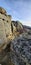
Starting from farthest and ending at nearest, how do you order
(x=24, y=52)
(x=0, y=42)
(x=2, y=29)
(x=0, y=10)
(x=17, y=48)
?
(x=0, y=10) → (x=2, y=29) → (x=0, y=42) → (x=17, y=48) → (x=24, y=52)

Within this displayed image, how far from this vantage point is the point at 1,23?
27.4 m

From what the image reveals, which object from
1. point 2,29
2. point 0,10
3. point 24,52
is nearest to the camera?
point 24,52

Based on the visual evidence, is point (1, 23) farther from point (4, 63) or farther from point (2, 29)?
point (4, 63)

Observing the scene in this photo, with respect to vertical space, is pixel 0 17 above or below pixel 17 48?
above

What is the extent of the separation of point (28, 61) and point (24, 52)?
1.22 m

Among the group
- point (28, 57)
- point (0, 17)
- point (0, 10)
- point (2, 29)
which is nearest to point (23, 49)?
point (28, 57)

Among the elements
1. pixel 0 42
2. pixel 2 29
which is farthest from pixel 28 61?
pixel 2 29

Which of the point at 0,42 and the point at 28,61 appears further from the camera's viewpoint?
the point at 0,42

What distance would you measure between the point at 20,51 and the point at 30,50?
178cm

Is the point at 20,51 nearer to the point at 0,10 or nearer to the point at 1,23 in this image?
the point at 1,23

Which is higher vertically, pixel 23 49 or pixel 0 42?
pixel 23 49

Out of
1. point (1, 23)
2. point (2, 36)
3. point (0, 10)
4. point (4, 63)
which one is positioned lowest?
point (4, 63)

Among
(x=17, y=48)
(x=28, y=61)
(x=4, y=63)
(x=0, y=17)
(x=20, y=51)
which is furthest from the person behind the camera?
(x=0, y=17)

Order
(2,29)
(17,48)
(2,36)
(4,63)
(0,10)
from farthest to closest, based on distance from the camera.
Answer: (0,10) < (2,29) < (2,36) < (4,63) < (17,48)
